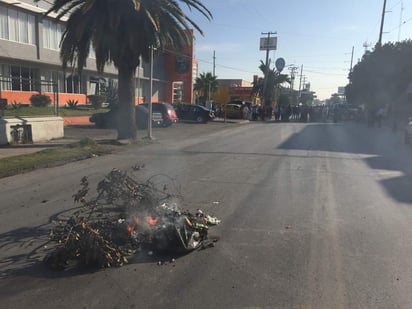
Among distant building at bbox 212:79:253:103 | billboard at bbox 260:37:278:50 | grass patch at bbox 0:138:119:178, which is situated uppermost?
billboard at bbox 260:37:278:50

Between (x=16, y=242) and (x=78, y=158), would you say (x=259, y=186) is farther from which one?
(x=78, y=158)

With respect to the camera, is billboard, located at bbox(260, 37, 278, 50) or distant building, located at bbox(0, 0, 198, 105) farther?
billboard, located at bbox(260, 37, 278, 50)

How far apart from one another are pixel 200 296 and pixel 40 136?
1348 cm

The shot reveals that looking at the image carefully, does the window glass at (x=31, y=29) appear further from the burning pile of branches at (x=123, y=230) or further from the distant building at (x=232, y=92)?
the burning pile of branches at (x=123, y=230)

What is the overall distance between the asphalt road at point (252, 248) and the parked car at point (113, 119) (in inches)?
548

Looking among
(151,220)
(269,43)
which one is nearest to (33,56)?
(151,220)

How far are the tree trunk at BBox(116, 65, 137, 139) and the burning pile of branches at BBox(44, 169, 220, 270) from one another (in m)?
10.7

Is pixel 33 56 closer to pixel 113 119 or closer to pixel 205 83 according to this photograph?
pixel 113 119

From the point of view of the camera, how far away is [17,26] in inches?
1164

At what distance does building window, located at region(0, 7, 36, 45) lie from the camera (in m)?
28.2

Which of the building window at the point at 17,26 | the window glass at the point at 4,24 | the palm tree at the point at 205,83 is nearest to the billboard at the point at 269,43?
the palm tree at the point at 205,83

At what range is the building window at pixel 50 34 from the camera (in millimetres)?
32750

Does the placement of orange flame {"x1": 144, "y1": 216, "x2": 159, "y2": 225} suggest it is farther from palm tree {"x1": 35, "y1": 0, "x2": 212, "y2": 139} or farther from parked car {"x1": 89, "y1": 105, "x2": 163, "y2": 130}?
parked car {"x1": 89, "y1": 105, "x2": 163, "y2": 130}

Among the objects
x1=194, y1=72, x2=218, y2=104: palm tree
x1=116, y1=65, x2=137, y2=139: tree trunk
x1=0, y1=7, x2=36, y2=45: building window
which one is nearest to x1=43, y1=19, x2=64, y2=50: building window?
x1=0, y1=7, x2=36, y2=45: building window
